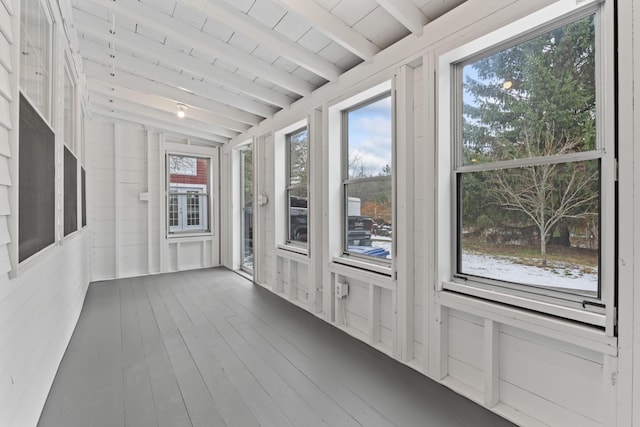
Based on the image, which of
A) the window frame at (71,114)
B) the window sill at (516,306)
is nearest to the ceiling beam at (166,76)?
the window frame at (71,114)

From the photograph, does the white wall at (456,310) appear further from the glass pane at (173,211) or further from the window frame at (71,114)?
the glass pane at (173,211)

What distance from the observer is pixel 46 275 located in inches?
77.6

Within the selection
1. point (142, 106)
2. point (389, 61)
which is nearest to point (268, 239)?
point (142, 106)

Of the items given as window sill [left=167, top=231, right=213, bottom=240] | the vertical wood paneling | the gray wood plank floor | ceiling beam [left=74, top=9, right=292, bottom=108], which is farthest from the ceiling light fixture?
the vertical wood paneling

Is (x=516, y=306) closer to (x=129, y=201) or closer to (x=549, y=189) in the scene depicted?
(x=549, y=189)

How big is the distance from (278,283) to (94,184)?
3659mm

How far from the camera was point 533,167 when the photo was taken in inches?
70.2

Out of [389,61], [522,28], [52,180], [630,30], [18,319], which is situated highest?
[389,61]

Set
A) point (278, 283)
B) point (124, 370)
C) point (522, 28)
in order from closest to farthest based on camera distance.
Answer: point (522, 28)
point (124, 370)
point (278, 283)

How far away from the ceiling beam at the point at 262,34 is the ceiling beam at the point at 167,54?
1031mm

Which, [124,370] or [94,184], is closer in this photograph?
[124,370]

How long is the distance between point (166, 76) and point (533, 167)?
150 inches

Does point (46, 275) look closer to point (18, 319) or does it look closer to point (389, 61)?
point (18, 319)

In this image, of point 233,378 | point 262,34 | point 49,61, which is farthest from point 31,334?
point 262,34
